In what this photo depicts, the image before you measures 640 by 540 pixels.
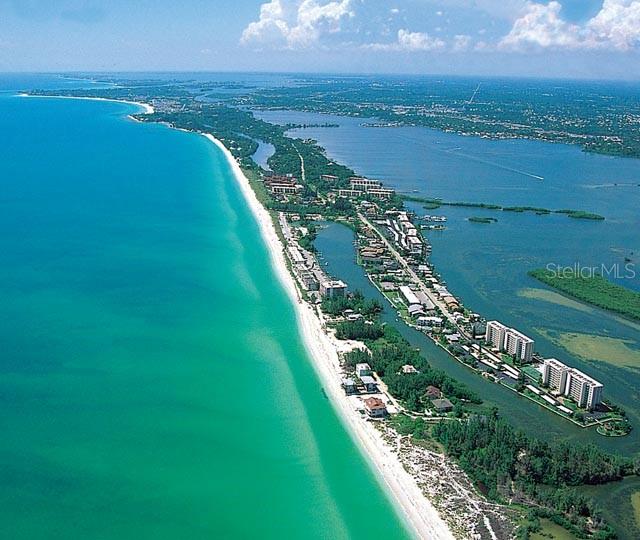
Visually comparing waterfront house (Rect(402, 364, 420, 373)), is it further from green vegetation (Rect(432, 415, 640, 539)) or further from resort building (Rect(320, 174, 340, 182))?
resort building (Rect(320, 174, 340, 182))

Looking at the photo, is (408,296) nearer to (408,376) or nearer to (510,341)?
(510,341)

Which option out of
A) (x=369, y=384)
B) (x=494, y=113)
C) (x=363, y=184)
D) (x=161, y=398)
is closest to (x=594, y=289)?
(x=369, y=384)

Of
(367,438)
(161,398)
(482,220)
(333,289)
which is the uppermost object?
(482,220)

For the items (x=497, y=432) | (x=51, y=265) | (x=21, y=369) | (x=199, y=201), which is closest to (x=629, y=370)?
(x=497, y=432)

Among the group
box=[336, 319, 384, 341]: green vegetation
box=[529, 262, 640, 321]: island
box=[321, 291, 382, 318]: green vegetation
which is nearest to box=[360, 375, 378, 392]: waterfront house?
box=[336, 319, 384, 341]: green vegetation

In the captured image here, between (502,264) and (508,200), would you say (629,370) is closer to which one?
(502,264)
